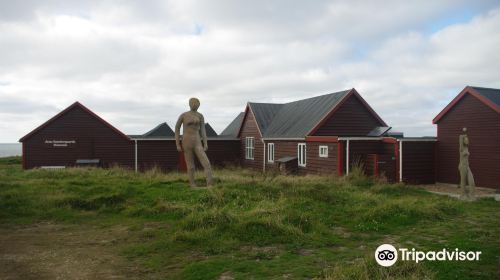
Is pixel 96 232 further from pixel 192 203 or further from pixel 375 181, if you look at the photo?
pixel 375 181

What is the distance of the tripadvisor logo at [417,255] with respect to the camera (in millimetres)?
5836

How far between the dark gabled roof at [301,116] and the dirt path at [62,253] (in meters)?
15.8

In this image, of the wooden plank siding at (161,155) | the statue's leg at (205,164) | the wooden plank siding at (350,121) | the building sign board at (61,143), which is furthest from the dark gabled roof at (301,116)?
the building sign board at (61,143)

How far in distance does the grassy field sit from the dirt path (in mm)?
313

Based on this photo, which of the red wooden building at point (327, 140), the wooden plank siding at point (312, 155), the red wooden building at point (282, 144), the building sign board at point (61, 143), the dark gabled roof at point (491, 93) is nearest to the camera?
the dark gabled roof at point (491, 93)

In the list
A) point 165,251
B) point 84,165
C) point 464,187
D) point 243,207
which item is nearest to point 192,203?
point 243,207

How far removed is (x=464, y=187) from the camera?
13797 millimetres

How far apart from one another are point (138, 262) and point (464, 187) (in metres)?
11.7

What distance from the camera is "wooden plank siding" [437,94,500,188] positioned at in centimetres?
1733

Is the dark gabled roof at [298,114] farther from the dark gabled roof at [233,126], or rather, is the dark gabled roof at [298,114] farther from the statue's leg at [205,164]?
the statue's leg at [205,164]

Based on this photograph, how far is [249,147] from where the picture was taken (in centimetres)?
2978

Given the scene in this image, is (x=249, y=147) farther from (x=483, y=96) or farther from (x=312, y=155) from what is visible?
(x=483, y=96)

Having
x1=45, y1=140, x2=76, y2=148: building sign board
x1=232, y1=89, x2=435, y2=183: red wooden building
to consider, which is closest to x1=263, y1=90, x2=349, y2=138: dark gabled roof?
x1=232, y1=89, x2=435, y2=183: red wooden building

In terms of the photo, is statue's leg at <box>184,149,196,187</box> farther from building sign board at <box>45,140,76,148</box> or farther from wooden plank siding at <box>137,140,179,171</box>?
building sign board at <box>45,140,76,148</box>
